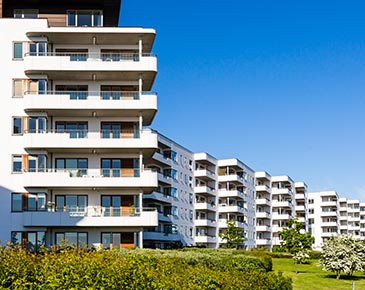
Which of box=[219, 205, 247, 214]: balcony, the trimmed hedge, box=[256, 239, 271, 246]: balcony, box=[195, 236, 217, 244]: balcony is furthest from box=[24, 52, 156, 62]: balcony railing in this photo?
box=[256, 239, 271, 246]: balcony

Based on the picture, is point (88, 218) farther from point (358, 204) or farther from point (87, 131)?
point (358, 204)

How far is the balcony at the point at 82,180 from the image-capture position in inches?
1772

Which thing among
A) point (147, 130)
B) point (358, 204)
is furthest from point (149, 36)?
point (358, 204)

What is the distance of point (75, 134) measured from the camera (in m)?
46.6

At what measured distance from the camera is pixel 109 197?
47344mm

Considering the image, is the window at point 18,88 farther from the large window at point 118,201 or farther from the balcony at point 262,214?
the balcony at point 262,214

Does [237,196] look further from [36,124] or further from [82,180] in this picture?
[36,124]

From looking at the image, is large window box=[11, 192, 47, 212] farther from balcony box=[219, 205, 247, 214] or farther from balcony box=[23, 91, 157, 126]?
balcony box=[219, 205, 247, 214]

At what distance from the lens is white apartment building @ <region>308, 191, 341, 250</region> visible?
159m

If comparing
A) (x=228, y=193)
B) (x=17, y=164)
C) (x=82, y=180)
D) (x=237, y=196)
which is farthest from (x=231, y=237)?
(x=17, y=164)

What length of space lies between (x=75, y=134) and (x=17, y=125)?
4.53 m

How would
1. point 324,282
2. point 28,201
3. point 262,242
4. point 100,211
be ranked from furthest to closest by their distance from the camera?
1. point 262,242
2. point 100,211
3. point 28,201
4. point 324,282

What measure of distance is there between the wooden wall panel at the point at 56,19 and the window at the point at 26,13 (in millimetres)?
596

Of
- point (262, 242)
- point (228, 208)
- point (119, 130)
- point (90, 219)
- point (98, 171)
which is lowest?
point (262, 242)
